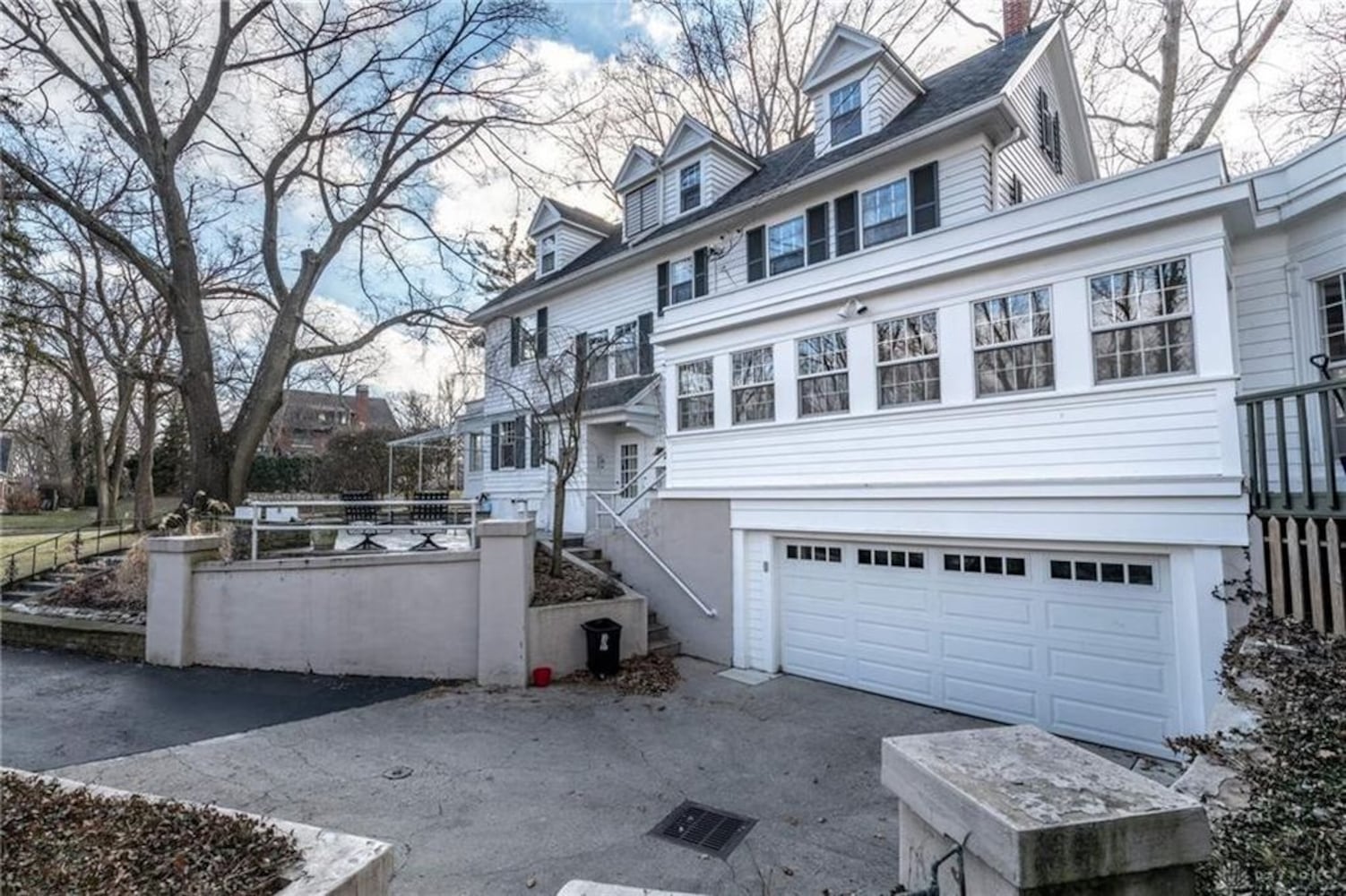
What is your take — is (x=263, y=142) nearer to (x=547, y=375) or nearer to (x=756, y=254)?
(x=547, y=375)

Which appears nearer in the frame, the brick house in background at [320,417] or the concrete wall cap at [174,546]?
the concrete wall cap at [174,546]

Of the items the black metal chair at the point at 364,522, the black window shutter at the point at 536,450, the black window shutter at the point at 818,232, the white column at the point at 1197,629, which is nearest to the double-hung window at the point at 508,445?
the black window shutter at the point at 536,450

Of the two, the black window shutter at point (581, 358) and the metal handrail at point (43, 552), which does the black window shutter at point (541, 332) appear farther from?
the metal handrail at point (43, 552)

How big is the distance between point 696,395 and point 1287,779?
8.94 metres

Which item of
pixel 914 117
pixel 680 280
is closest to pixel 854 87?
pixel 914 117

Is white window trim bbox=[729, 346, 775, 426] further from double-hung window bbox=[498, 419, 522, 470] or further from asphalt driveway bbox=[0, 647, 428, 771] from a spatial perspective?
double-hung window bbox=[498, 419, 522, 470]

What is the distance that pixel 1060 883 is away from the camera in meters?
1.46

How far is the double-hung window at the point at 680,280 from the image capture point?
46.9 feet

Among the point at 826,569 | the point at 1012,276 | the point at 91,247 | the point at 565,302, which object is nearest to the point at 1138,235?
the point at 1012,276

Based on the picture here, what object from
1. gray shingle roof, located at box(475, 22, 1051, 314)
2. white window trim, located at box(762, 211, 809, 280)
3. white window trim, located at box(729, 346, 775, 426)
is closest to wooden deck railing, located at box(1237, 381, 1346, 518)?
white window trim, located at box(729, 346, 775, 426)

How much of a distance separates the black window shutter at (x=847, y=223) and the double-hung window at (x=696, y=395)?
3.62 metres

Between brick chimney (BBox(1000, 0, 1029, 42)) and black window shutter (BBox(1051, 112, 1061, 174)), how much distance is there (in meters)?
1.75

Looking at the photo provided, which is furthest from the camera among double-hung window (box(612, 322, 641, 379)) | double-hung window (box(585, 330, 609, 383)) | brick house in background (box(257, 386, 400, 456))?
brick house in background (box(257, 386, 400, 456))

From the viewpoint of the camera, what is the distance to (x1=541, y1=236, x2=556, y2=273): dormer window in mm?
18641
